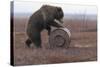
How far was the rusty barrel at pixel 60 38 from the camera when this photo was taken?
8.15 feet

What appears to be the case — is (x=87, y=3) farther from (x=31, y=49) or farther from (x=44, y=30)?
(x=31, y=49)

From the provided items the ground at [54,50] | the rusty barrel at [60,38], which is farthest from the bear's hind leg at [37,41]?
the rusty barrel at [60,38]

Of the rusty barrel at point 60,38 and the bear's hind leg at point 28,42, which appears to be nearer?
the bear's hind leg at point 28,42

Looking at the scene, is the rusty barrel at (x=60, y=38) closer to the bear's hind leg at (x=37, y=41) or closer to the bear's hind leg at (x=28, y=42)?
the bear's hind leg at (x=37, y=41)

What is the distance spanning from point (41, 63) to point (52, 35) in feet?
1.25

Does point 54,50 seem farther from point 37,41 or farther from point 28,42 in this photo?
point 28,42

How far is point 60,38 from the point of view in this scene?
2.53 m

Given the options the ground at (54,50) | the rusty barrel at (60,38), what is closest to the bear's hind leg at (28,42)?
the ground at (54,50)

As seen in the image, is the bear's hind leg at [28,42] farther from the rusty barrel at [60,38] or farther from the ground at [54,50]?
the rusty barrel at [60,38]

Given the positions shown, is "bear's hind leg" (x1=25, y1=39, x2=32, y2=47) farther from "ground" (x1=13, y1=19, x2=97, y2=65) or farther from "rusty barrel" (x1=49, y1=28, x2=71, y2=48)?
"rusty barrel" (x1=49, y1=28, x2=71, y2=48)

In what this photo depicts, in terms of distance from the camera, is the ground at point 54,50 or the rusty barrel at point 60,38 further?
the rusty barrel at point 60,38

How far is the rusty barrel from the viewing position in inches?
97.8

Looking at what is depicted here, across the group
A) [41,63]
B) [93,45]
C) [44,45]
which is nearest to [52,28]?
[44,45]

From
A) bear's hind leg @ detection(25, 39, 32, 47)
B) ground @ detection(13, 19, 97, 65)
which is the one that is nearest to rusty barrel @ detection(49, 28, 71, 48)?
ground @ detection(13, 19, 97, 65)
